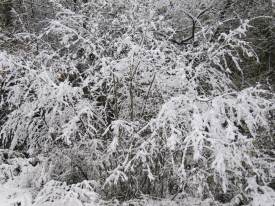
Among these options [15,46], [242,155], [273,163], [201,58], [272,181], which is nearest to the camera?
[242,155]

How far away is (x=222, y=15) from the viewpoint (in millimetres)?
7105

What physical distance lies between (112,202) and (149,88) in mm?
1016

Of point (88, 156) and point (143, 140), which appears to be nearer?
point (143, 140)

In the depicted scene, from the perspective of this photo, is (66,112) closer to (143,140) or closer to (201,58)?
(143,140)

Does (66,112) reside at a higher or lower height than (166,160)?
higher

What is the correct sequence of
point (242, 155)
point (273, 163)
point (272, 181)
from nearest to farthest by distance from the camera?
point (242, 155)
point (273, 163)
point (272, 181)

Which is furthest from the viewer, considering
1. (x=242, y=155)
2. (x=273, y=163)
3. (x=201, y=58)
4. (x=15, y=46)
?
(x=15, y=46)

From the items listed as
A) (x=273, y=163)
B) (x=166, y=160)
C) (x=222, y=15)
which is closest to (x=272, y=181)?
(x=273, y=163)

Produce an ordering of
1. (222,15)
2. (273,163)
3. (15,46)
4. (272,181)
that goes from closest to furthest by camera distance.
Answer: (273,163) < (272,181) < (15,46) < (222,15)

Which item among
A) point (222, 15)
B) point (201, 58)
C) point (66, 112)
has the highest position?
point (222, 15)

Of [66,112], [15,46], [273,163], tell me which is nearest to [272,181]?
[273,163]

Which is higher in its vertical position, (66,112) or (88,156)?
(66,112)

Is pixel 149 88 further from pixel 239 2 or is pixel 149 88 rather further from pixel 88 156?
pixel 239 2

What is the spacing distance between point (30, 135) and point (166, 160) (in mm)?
1377
